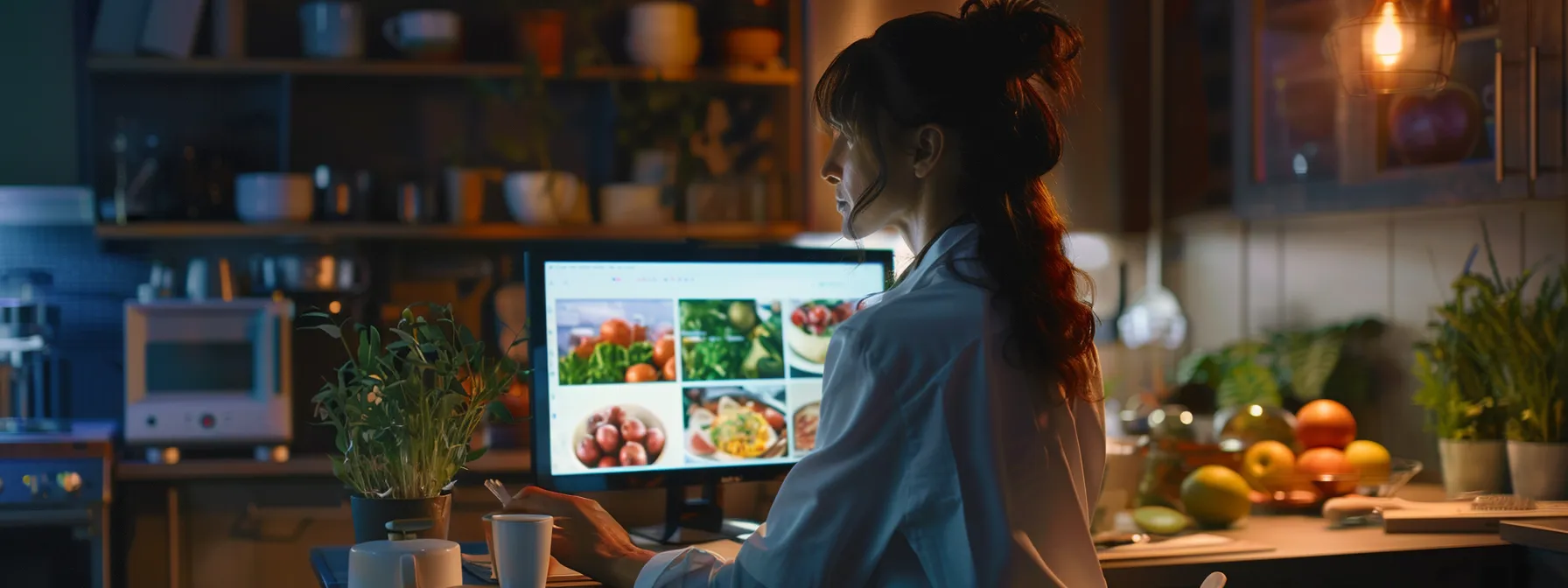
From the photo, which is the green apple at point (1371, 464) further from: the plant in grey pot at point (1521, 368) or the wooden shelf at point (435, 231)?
the wooden shelf at point (435, 231)

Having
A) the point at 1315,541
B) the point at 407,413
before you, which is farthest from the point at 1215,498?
the point at 407,413

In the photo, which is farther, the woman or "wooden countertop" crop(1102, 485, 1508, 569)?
"wooden countertop" crop(1102, 485, 1508, 569)

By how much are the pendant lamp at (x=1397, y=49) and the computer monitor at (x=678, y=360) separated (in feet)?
3.35

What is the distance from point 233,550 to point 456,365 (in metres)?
1.99

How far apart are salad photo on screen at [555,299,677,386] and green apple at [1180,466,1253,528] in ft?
2.52

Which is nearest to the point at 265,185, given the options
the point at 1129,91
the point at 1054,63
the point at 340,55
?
the point at 340,55

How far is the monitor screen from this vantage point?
1688mm

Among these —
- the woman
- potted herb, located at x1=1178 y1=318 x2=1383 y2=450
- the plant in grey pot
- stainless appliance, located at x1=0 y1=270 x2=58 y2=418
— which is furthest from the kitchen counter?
stainless appliance, located at x1=0 y1=270 x2=58 y2=418

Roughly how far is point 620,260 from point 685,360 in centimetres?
15

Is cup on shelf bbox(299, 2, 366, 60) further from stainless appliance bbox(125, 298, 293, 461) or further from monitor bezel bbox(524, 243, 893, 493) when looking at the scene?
monitor bezel bbox(524, 243, 893, 493)

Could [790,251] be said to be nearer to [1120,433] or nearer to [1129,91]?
[1120,433]

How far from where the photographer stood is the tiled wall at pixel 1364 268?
253 centimetres

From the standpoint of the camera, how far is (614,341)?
1.71 metres

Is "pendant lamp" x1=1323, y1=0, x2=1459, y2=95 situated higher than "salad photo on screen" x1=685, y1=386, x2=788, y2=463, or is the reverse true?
"pendant lamp" x1=1323, y1=0, x2=1459, y2=95
